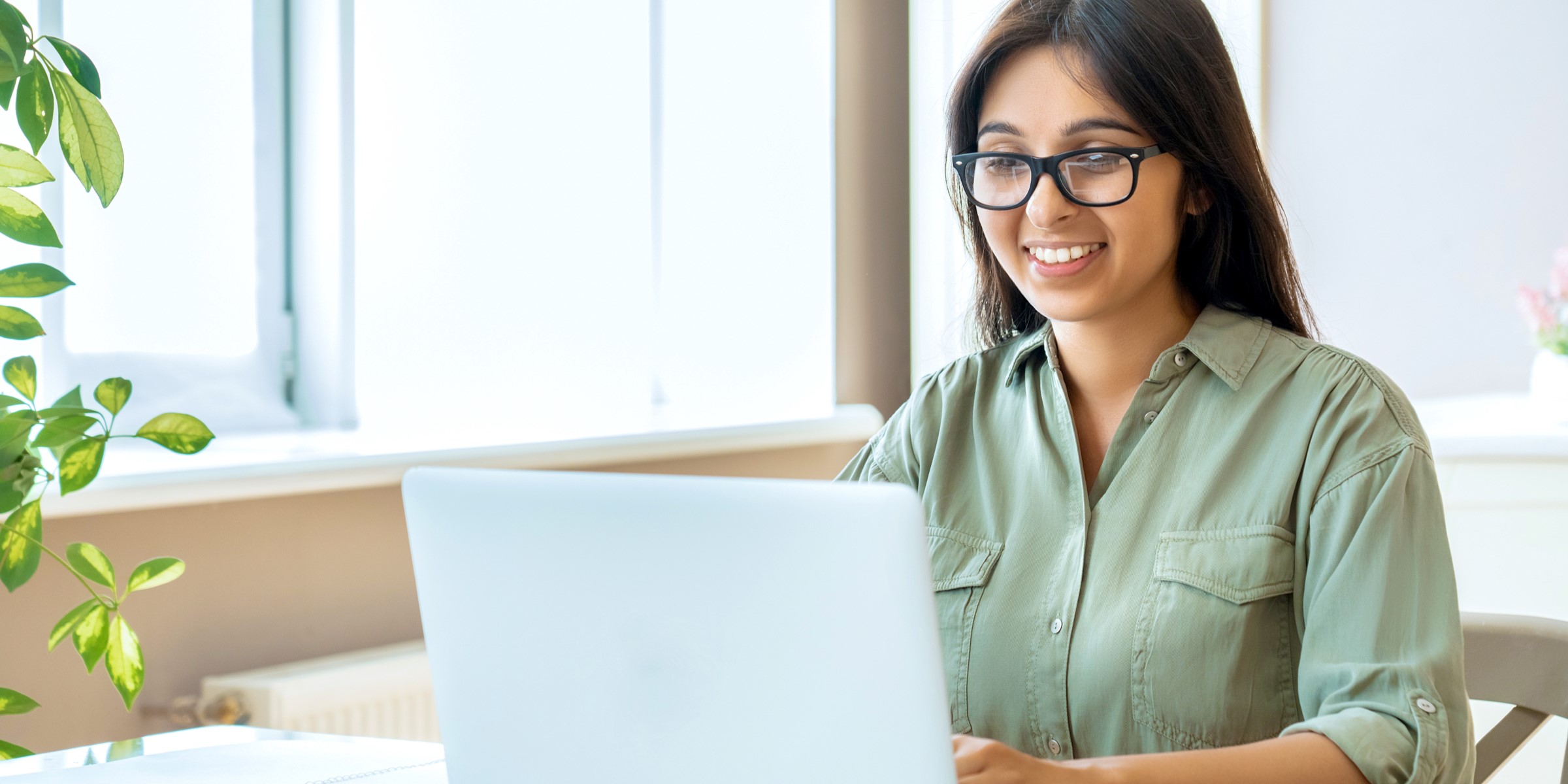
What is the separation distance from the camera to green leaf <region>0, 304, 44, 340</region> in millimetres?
1001

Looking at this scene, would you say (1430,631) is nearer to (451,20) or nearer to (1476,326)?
(451,20)

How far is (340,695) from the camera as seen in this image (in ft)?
5.56

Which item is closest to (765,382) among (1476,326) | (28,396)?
(28,396)

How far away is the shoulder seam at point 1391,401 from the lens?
1.03m

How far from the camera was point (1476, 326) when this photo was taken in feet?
10.7

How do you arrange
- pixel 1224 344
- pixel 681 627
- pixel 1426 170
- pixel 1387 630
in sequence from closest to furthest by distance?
1. pixel 681 627
2. pixel 1387 630
3. pixel 1224 344
4. pixel 1426 170

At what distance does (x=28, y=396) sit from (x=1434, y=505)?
1039mm

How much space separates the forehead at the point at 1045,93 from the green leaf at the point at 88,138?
708 mm

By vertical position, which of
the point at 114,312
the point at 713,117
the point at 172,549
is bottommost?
the point at 172,549

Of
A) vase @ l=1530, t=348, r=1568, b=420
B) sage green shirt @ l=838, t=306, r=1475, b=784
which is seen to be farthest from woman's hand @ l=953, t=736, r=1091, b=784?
vase @ l=1530, t=348, r=1568, b=420

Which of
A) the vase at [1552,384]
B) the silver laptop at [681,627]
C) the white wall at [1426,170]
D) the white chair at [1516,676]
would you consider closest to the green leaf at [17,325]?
the silver laptop at [681,627]

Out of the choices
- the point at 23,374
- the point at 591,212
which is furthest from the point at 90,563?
the point at 591,212

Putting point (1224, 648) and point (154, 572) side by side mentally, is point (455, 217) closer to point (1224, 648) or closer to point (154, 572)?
point (154, 572)

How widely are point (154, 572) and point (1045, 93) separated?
83 centimetres
